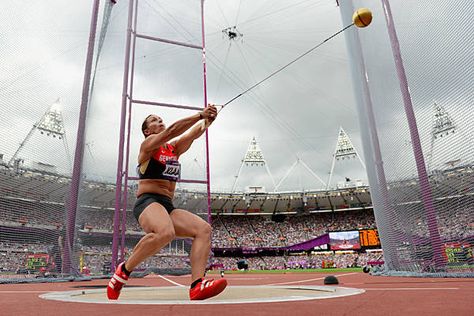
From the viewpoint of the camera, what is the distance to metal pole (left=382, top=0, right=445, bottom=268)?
23.8ft

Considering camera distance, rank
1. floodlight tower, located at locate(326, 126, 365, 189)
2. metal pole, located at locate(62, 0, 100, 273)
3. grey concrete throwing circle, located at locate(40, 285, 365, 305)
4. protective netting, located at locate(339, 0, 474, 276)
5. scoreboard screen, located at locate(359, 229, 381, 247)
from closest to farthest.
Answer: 1. grey concrete throwing circle, located at locate(40, 285, 365, 305)
2. protective netting, located at locate(339, 0, 474, 276)
3. metal pole, located at locate(62, 0, 100, 273)
4. scoreboard screen, located at locate(359, 229, 381, 247)
5. floodlight tower, located at locate(326, 126, 365, 189)

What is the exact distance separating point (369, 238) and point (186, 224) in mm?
34374

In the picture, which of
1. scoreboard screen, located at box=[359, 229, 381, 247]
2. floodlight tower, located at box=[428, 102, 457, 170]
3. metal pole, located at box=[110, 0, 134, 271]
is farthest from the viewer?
scoreboard screen, located at box=[359, 229, 381, 247]

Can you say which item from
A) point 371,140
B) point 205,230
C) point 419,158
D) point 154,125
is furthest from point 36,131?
point 419,158

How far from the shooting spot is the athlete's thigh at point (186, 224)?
3166 mm

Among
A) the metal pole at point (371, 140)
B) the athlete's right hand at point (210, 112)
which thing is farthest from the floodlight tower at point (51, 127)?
the metal pole at point (371, 140)

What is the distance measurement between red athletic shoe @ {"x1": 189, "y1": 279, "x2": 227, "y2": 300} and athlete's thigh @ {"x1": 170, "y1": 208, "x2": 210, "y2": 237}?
483 millimetres

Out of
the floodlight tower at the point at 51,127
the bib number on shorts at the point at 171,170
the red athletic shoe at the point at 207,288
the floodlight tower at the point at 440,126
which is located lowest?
the red athletic shoe at the point at 207,288

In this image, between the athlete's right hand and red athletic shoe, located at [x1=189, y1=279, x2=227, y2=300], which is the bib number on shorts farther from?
red athletic shoe, located at [x1=189, y1=279, x2=227, y2=300]

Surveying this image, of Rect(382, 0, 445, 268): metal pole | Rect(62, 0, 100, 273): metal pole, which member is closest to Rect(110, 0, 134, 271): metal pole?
Rect(62, 0, 100, 273): metal pole

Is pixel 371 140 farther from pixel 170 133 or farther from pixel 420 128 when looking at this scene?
pixel 170 133

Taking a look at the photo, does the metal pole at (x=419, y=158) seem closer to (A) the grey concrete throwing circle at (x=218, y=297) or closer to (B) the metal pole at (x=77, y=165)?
(A) the grey concrete throwing circle at (x=218, y=297)

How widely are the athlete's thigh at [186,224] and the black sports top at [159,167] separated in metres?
0.37

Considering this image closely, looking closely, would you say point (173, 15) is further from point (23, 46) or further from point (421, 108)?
point (421, 108)
